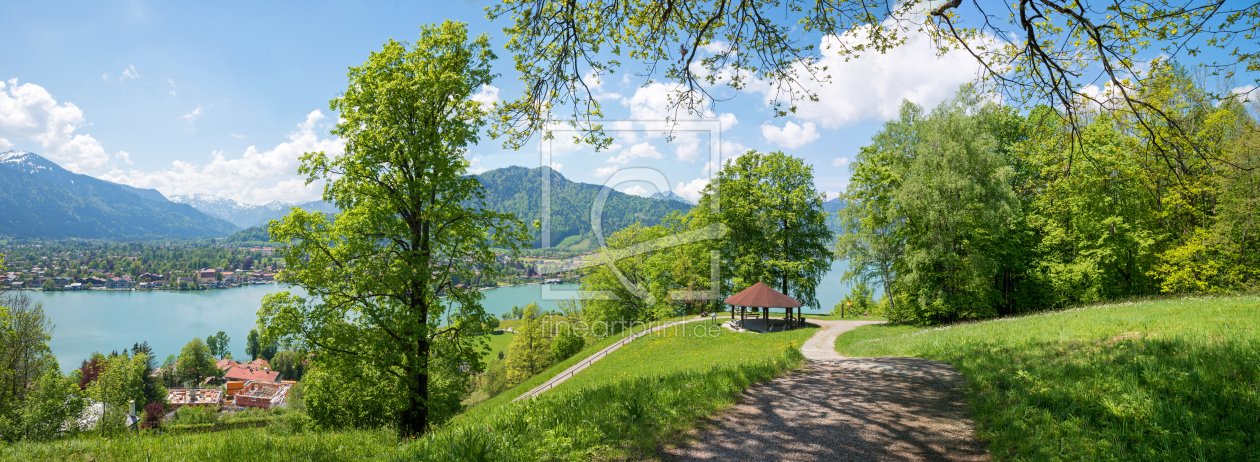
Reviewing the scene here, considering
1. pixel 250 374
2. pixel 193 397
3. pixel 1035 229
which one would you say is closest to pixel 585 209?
pixel 1035 229

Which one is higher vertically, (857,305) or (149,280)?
(857,305)

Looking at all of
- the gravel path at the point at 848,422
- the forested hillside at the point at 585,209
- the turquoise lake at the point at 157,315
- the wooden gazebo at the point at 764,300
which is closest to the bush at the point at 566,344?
the forested hillside at the point at 585,209

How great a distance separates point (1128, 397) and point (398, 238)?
11910 millimetres

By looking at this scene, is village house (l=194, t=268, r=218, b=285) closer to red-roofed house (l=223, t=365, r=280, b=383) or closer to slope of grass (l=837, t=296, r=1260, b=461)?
red-roofed house (l=223, t=365, r=280, b=383)

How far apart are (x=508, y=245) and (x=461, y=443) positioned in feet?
24.6

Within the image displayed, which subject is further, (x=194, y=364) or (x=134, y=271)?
(x=134, y=271)

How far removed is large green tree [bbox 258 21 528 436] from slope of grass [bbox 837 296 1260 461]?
9383 mm

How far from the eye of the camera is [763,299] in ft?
84.9

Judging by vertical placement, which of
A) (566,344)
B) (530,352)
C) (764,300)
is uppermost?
(764,300)

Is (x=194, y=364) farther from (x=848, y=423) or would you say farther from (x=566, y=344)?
(x=848, y=423)

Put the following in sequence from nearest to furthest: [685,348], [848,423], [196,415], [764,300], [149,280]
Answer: [848,423] < [685,348] < [764,300] < [196,415] < [149,280]

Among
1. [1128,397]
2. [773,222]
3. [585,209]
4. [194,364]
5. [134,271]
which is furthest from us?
[134,271]

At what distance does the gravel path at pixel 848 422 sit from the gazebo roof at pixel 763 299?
58.6ft

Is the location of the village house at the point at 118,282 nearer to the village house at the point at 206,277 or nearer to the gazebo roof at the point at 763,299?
the village house at the point at 206,277
